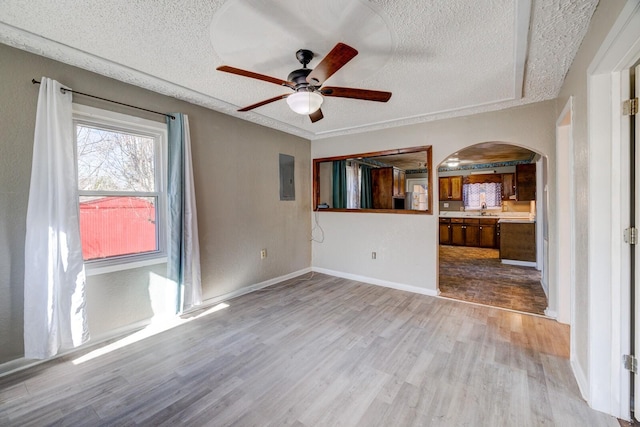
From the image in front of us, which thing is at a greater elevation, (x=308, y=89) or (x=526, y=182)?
(x=308, y=89)

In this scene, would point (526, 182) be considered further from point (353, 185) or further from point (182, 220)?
point (182, 220)

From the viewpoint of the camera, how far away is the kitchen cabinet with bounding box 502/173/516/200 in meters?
7.04

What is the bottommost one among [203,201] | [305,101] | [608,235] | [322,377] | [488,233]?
[322,377]

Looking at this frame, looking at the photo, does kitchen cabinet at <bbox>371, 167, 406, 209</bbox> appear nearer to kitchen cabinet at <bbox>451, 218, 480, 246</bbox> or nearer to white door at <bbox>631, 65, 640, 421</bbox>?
kitchen cabinet at <bbox>451, 218, 480, 246</bbox>

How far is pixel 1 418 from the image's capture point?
5.41 feet

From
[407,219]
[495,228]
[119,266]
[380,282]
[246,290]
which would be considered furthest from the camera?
[495,228]

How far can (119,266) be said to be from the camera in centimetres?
262

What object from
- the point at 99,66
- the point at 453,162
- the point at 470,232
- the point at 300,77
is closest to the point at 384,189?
the point at 453,162

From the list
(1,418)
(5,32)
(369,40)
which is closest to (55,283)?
(1,418)

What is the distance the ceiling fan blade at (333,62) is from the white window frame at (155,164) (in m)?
1.94

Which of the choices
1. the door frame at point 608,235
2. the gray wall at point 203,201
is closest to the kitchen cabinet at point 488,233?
the gray wall at point 203,201

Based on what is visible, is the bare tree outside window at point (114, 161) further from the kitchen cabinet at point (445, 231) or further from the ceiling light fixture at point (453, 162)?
the kitchen cabinet at point (445, 231)

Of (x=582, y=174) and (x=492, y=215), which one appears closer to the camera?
(x=582, y=174)

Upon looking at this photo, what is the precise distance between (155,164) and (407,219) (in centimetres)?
333
